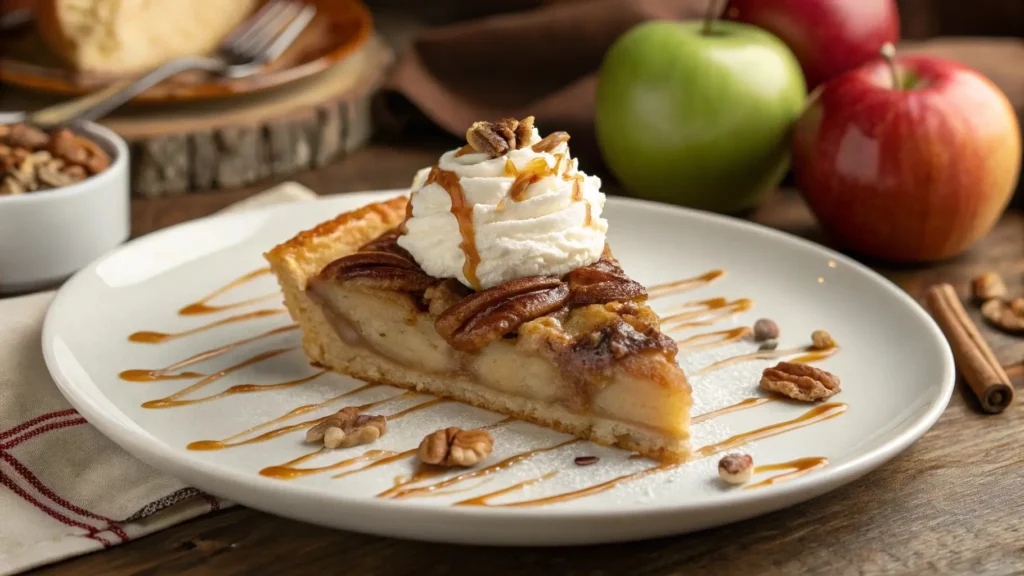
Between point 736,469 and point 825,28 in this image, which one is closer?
point 736,469

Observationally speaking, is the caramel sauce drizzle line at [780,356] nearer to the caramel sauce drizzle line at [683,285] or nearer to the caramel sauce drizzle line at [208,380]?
the caramel sauce drizzle line at [683,285]

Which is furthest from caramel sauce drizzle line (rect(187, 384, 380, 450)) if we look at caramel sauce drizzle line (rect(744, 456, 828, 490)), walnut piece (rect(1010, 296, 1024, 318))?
walnut piece (rect(1010, 296, 1024, 318))

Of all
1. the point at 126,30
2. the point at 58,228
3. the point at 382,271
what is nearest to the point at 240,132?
the point at 126,30

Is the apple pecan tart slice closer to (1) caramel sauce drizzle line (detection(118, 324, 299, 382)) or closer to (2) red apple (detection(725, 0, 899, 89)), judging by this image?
(1) caramel sauce drizzle line (detection(118, 324, 299, 382))

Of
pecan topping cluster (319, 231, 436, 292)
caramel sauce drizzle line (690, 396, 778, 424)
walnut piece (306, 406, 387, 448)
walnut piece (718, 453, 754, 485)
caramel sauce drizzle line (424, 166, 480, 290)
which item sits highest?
caramel sauce drizzle line (424, 166, 480, 290)

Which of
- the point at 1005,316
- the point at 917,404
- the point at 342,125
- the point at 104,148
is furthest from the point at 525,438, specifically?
the point at 342,125

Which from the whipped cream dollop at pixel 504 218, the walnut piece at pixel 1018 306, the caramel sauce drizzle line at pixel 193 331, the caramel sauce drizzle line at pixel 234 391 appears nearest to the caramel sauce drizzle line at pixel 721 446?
the whipped cream dollop at pixel 504 218

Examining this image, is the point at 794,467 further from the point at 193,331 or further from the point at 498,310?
the point at 193,331
